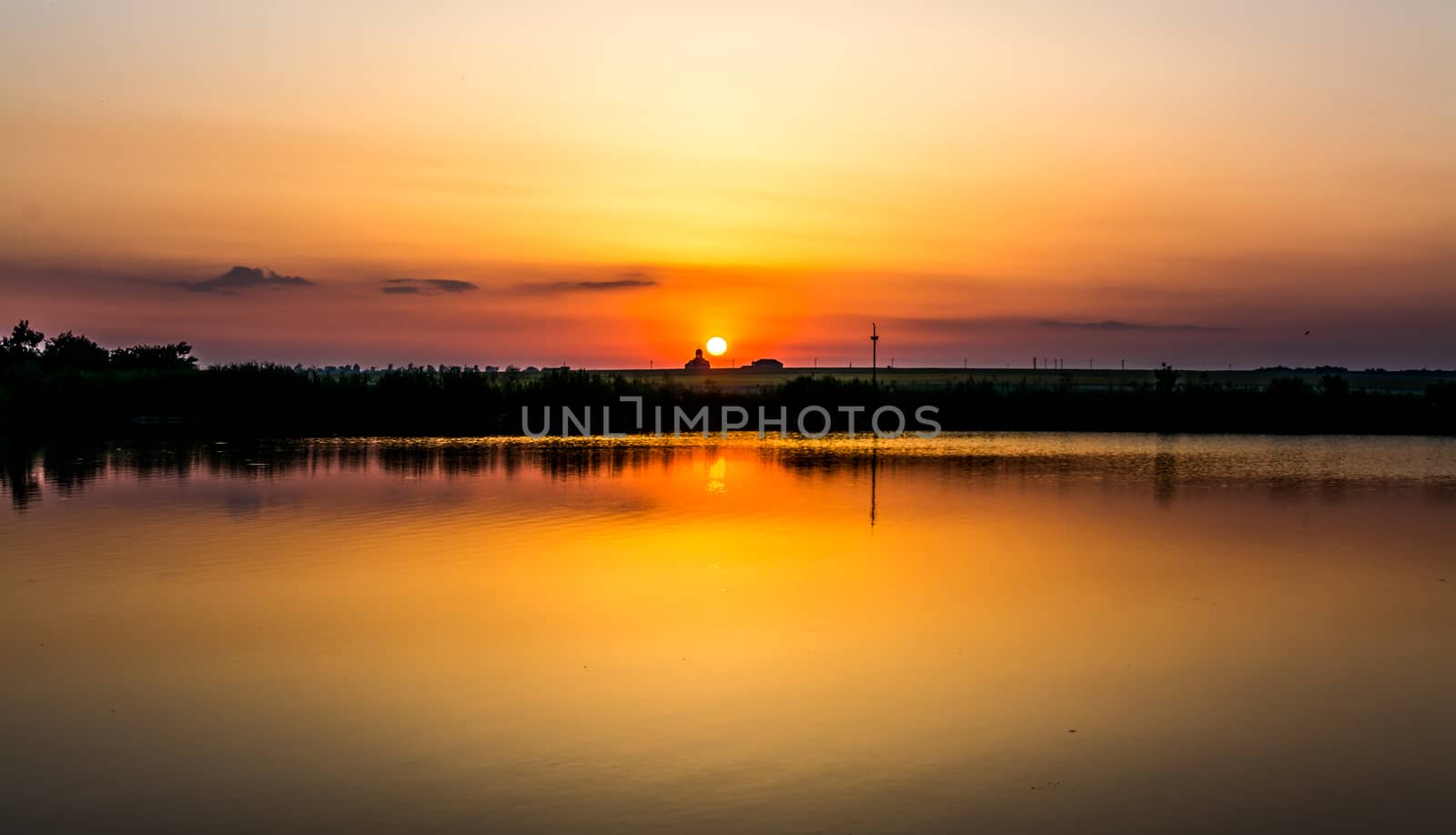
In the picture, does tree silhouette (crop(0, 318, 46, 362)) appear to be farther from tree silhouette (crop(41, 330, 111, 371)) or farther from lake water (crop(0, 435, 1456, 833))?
lake water (crop(0, 435, 1456, 833))

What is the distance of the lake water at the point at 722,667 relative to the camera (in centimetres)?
826

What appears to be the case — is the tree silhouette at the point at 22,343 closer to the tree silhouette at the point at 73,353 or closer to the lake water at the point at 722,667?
the tree silhouette at the point at 73,353

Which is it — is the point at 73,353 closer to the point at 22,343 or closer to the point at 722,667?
the point at 22,343

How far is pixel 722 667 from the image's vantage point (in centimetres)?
1165

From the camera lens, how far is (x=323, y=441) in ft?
143

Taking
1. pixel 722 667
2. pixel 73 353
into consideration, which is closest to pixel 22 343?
pixel 73 353

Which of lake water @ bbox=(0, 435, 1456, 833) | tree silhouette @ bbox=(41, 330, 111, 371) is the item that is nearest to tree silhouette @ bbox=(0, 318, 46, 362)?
tree silhouette @ bbox=(41, 330, 111, 371)

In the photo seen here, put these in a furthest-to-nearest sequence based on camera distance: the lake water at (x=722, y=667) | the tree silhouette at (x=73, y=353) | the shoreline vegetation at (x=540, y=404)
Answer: the tree silhouette at (x=73, y=353) → the shoreline vegetation at (x=540, y=404) → the lake water at (x=722, y=667)

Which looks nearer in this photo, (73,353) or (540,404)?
(540,404)

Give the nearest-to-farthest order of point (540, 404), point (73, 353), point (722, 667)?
1. point (722, 667)
2. point (540, 404)
3. point (73, 353)

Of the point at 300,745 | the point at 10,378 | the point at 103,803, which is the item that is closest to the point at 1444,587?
the point at 300,745

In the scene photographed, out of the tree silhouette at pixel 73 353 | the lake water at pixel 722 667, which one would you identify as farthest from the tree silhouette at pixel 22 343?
the lake water at pixel 722 667

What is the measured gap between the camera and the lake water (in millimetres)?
8258

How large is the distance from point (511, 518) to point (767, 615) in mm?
9569
